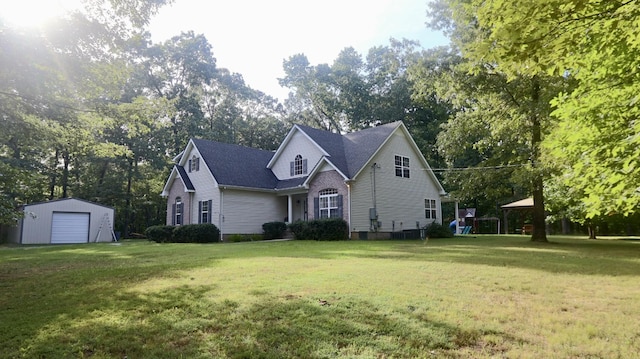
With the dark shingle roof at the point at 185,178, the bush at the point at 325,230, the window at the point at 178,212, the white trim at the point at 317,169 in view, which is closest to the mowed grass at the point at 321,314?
the bush at the point at 325,230

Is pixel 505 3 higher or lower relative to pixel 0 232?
higher

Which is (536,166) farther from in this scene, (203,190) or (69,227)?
(69,227)

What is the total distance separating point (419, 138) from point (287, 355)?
110 feet

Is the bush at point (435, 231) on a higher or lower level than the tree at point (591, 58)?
lower

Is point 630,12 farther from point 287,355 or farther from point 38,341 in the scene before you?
point 38,341

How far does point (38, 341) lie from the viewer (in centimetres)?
398

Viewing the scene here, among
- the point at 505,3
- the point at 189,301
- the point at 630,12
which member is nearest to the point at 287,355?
the point at 189,301

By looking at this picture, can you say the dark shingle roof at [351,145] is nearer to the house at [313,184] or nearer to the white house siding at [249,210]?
the house at [313,184]

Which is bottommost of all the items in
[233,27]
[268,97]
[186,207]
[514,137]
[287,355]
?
[287,355]

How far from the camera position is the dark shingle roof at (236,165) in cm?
2253

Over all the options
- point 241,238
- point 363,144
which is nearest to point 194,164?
point 241,238

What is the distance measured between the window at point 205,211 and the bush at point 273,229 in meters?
3.24

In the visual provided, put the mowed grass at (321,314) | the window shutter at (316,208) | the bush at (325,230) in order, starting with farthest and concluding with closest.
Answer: the window shutter at (316,208) < the bush at (325,230) < the mowed grass at (321,314)

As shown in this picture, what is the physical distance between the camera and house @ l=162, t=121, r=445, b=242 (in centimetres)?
2058
